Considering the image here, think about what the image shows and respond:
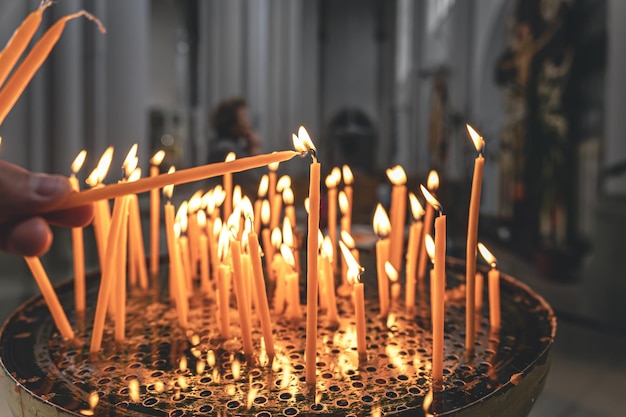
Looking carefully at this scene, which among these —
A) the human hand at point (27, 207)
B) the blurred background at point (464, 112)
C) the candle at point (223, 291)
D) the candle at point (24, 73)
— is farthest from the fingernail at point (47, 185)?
the blurred background at point (464, 112)

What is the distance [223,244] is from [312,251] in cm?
22

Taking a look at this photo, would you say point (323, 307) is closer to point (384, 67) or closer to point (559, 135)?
point (559, 135)

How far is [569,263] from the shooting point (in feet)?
11.9

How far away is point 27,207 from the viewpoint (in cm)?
37

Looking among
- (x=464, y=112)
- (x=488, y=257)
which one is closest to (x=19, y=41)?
(x=488, y=257)

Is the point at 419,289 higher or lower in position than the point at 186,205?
lower

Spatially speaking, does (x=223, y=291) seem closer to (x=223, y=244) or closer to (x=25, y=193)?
(x=223, y=244)

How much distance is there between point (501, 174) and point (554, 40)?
1788 mm

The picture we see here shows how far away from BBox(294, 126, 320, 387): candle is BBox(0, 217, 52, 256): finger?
0.68ft

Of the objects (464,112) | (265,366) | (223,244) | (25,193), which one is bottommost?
(265,366)

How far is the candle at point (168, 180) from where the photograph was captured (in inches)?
15.4

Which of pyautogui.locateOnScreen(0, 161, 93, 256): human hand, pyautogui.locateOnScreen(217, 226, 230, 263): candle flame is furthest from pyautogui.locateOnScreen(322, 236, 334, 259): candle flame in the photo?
pyautogui.locateOnScreen(0, 161, 93, 256): human hand

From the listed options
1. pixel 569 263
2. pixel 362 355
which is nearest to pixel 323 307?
pixel 362 355

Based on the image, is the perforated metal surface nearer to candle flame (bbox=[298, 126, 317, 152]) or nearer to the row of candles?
the row of candles
